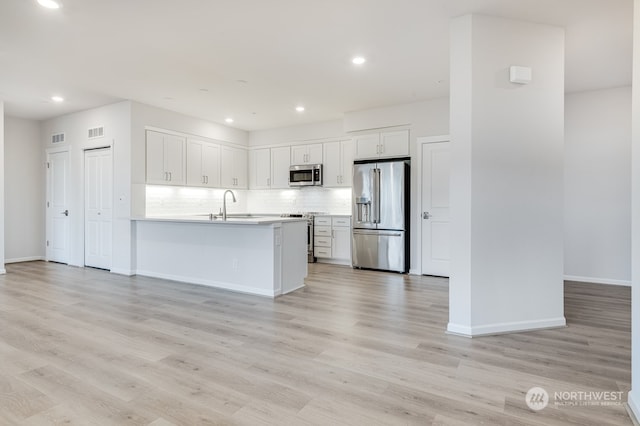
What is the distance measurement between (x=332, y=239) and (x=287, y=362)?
4.32 m

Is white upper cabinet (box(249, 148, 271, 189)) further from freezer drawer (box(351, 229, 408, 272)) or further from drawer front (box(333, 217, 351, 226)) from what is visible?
freezer drawer (box(351, 229, 408, 272))

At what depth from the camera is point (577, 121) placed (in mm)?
5309

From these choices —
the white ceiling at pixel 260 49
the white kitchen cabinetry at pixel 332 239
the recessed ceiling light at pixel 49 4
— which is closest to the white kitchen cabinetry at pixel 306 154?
the white kitchen cabinetry at pixel 332 239

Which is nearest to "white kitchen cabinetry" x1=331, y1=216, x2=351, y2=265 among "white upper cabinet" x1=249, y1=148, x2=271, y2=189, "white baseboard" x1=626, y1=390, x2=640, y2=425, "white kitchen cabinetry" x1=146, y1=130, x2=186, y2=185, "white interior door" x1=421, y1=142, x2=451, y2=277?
"white interior door" x1=421, y1=142, x2=451, y2=277

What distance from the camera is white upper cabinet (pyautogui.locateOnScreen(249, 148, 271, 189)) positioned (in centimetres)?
785

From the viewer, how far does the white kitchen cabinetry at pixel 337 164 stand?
22.7 feet

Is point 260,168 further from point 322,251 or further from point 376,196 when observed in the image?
point 376,196

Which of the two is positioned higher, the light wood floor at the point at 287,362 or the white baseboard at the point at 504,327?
the white baseboard at the point at 504,327

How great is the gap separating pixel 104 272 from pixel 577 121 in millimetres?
7848

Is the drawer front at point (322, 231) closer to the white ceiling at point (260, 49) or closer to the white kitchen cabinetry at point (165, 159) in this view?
the white ceiling at point (260, 49)

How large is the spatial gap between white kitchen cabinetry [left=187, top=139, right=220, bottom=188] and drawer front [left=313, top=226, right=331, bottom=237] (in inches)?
88.7

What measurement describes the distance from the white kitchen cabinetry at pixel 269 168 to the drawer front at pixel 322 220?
3.71 ft

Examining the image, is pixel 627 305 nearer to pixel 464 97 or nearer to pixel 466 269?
pixel 466 269

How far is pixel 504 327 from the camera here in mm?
3148
